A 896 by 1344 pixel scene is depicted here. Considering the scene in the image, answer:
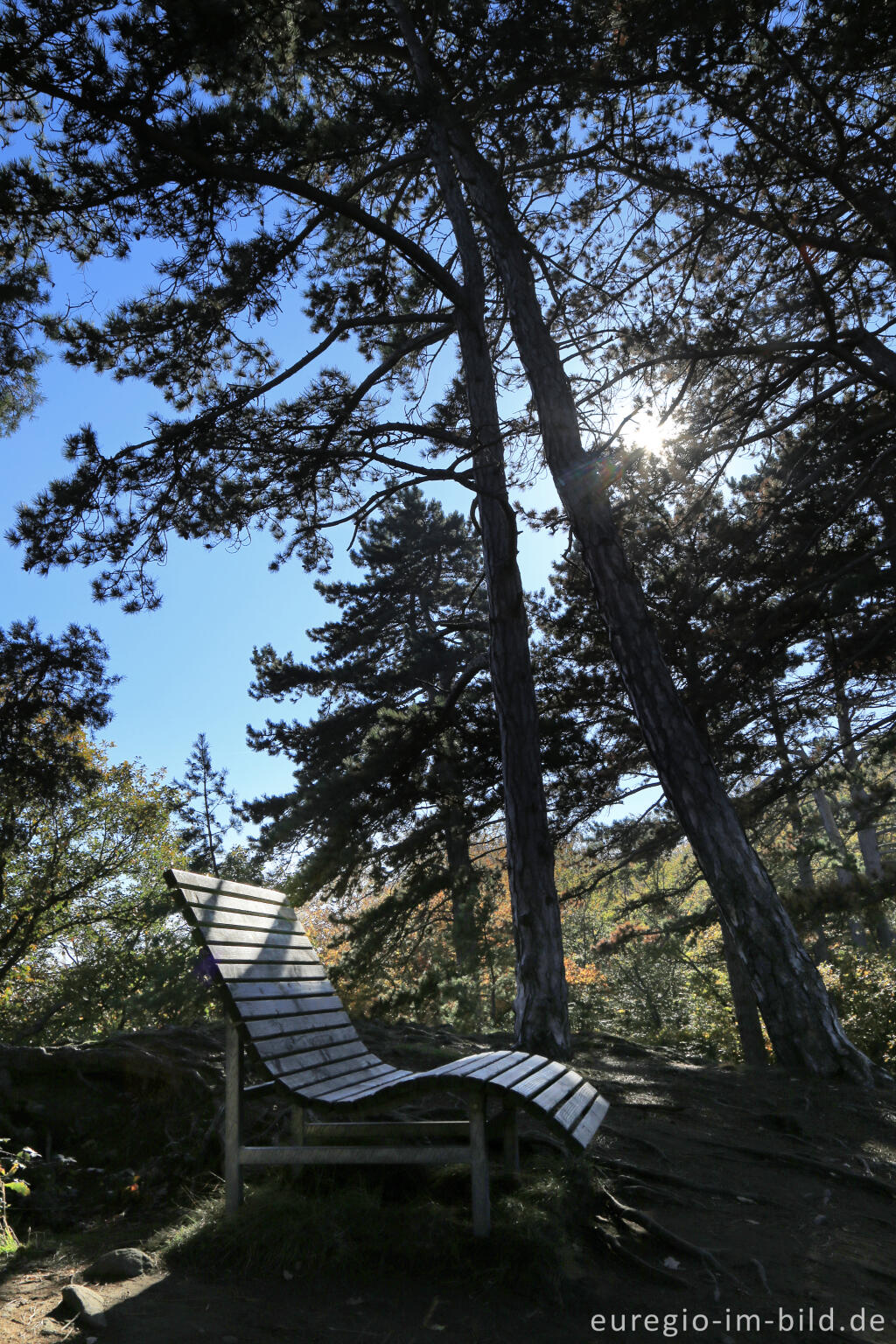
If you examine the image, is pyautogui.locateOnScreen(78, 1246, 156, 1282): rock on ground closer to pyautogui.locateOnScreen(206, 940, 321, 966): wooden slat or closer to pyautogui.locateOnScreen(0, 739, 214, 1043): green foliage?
pyautogui.locateOnScreen(206, 940, 321, 966): wooden slat

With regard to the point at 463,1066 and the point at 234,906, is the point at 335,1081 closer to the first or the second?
the point at 463,1066

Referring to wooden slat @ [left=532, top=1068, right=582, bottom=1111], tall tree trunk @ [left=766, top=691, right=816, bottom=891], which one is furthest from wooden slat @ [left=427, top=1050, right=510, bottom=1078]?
tall tree trunk @ [left=766, top=691, right=816, bottom=891]

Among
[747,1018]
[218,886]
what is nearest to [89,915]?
[747,1018]

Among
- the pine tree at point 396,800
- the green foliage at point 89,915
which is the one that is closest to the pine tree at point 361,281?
the pine tree at point 396,800

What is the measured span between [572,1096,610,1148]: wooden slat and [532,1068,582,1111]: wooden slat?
0.29ft

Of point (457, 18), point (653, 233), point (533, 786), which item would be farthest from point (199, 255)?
point (533, 786)

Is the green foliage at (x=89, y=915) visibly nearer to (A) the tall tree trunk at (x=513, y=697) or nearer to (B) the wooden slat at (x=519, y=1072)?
(A) the tall tree trunk at (x=513, y=697)

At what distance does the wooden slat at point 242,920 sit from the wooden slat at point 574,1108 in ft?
4.63

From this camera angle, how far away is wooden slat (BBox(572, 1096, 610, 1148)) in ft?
8.32

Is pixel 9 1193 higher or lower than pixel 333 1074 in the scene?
lower

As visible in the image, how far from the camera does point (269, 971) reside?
3.36m

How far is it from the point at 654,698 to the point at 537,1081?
4.57 meters

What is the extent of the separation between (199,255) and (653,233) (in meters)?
4.44

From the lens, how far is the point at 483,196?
8562 mm
